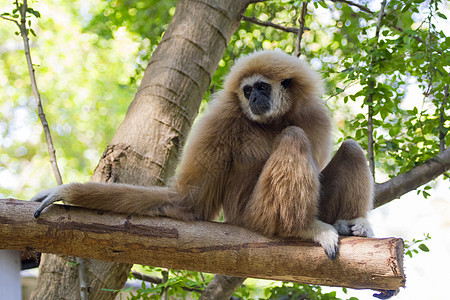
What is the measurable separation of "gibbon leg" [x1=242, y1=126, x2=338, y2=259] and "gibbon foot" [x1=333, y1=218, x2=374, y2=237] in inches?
14.5

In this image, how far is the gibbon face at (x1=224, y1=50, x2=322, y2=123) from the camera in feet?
15.1

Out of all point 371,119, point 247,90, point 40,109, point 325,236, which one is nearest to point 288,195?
point 325,236

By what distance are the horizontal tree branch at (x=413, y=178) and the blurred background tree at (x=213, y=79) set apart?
12cm

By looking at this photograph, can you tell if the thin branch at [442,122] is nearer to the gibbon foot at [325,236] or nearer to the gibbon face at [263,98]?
the gibbon face at [263,98]

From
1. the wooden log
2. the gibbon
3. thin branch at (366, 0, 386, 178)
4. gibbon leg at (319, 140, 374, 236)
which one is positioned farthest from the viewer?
thin branch at (366, 0, 386, 178)

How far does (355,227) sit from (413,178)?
1.24 m

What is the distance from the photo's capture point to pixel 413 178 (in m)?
4.82

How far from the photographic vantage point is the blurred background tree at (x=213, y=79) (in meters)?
4.89

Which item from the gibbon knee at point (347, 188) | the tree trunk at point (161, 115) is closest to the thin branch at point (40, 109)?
the tree trunk at point (161, 115)

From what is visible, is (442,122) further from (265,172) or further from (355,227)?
(265,172)

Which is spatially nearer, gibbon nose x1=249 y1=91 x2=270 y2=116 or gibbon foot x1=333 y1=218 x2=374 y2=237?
gibbon foot x1=333 y1=218 x2=374 y2=237

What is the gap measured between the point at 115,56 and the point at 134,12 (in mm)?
5121

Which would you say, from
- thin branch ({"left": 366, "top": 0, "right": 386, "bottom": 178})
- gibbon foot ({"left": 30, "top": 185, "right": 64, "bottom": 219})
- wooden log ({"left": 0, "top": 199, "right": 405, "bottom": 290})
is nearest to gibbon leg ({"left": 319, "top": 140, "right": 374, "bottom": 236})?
thin branch ({"left": 366, "top": 0, "right": 386, "bottom": 178})

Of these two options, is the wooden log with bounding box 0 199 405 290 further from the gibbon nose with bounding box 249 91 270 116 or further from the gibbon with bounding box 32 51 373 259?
the gibbon nose with bounding box 249 91 270 116
